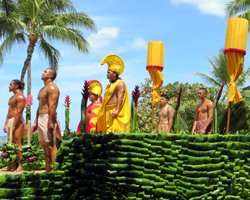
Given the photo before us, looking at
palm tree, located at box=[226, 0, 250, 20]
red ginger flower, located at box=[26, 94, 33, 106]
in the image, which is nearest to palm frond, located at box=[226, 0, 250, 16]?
palm tree, located at box=[226, 0, 250, 20]

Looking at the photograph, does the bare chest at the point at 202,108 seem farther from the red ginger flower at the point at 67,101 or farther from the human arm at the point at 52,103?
the human arm at the point at 52,103

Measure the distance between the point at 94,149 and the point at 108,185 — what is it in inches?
18.5

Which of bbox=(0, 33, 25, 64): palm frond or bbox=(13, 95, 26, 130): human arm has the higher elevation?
bbox=(0, 33, 25, 64): palm frond

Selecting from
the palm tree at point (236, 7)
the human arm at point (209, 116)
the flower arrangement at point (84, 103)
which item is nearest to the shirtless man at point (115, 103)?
the flower arrangement at point (84, 103)

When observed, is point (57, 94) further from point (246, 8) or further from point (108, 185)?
point (246, 8)

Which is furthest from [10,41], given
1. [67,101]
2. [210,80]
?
[67,101]

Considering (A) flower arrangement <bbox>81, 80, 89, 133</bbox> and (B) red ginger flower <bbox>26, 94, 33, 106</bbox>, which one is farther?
(B) red ginger flower <bbox>26, 94, 33, 106</bbox>

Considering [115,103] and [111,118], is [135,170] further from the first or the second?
[115,103]

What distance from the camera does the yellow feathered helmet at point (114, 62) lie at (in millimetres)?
7594

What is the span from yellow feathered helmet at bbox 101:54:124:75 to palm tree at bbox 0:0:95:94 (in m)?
21.1

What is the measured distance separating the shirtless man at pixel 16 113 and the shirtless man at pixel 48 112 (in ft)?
6.55

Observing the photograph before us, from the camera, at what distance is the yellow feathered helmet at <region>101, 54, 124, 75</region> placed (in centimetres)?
759

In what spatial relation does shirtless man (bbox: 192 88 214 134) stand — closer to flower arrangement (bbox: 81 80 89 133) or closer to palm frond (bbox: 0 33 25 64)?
flower arrangement (bbox: 81 80 89 133)

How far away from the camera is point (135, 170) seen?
21.3ft
